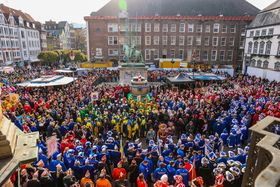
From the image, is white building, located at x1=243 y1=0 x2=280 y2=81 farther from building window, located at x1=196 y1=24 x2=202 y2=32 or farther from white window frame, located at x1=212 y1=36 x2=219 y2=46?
building window, located at x1=196 y1=24 x2=202 y2=32

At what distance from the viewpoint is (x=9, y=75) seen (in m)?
28.8

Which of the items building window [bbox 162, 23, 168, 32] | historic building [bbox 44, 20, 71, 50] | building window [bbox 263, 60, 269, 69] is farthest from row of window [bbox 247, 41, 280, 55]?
historic building [bbox 44, 20, 71, 50]

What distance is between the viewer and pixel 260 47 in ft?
118

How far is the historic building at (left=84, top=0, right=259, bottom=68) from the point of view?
150 ft

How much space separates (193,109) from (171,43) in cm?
3474

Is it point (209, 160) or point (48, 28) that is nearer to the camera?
point (209, 160)

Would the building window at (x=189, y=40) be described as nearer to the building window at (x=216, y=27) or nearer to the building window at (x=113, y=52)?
the building window at (x=216, y=27)

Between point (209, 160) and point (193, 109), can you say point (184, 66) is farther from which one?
point (209, 160)

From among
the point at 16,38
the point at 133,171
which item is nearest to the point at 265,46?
the point at 133,171

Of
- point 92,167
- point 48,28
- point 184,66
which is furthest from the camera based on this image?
point 48,28

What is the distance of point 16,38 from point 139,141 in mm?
51234

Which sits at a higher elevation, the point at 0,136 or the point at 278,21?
the point at 278,21

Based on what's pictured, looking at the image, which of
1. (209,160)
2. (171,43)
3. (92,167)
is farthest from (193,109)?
(171,43)

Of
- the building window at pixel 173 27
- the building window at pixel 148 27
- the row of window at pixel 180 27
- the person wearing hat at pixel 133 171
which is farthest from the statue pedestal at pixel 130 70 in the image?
the building window at pixel 173 27
